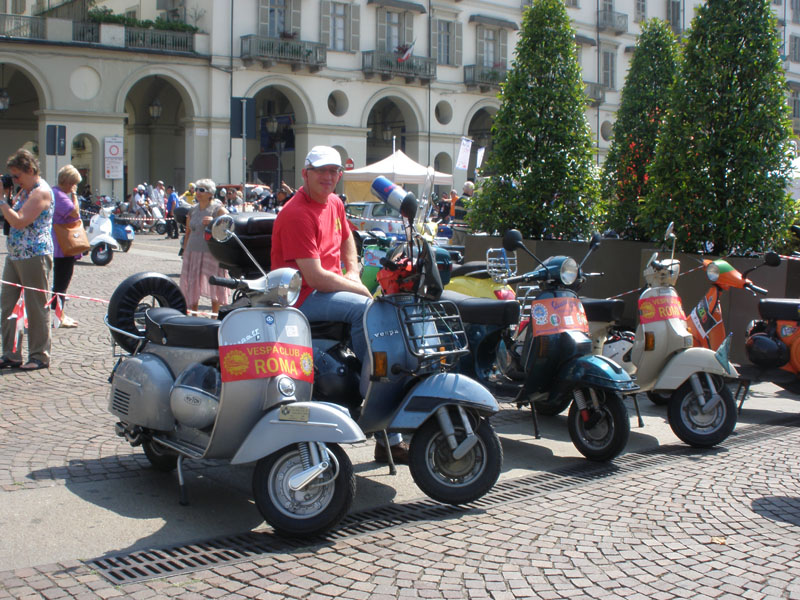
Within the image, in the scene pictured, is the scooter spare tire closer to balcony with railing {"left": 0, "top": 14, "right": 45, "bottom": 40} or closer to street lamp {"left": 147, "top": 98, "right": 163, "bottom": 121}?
balcony with railing {"left": 0, "top": 14, "right": 45, "bottom": 40}

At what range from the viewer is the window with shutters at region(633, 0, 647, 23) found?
47406 millimetres

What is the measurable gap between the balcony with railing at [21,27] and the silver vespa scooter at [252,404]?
1239 inches

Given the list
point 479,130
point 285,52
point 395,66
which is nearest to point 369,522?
point 285,52

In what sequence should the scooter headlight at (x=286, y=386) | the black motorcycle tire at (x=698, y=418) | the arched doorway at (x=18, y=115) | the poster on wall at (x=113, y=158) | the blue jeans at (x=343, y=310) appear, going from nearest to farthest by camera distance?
the scooter headlight at (x=286, y=386) → the blue jeans at (x=343, y=310) → the black motorcycle tire at (x=698, y=418) → the poster on wall at (x=113, y=158) → the arched doorway at (x=18, y=115)

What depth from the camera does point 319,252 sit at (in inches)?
208

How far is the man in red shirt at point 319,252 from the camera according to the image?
5.10 m

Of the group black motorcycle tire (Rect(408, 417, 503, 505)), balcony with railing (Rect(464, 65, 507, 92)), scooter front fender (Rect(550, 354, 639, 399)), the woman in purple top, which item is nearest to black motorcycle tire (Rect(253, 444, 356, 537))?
black motorcycle tire (Rect(408, 417, 503, 505))

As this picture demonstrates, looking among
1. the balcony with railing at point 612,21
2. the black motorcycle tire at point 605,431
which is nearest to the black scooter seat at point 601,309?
the black motorcycle tire at point 605,431

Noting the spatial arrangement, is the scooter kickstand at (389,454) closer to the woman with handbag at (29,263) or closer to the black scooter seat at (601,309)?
the black scooter seat at (601,309)

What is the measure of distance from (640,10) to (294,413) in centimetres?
4765

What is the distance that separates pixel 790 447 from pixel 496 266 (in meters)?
2.45

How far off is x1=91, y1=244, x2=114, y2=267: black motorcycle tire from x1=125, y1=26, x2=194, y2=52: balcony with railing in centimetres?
1826

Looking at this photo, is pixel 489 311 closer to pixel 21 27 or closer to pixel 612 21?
pixel 21 27

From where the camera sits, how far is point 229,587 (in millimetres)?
3748
